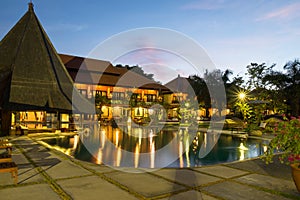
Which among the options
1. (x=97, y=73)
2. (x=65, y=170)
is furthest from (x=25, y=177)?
(x=97, y=73)

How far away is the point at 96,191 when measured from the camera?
178 inches

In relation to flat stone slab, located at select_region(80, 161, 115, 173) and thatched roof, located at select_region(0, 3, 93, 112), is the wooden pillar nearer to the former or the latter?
thatched roof, located at select_region(0, 3, 93, 112)

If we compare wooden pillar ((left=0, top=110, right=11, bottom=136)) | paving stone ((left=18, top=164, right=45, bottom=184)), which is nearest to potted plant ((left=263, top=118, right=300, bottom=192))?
paving stone ((left=18, top=164, right=45, bottom=184))

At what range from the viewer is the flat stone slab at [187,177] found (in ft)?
17.2

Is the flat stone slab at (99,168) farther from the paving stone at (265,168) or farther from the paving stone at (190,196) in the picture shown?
the paving stone at (265,168)

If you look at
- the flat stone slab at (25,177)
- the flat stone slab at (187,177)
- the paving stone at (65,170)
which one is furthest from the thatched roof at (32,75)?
the flat stone slab at (187,177)

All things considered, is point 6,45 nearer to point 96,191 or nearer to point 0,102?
point 0,102

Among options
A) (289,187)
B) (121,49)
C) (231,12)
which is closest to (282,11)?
(231,12)

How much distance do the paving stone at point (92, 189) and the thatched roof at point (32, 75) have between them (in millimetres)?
3111

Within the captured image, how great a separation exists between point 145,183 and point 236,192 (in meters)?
1.95

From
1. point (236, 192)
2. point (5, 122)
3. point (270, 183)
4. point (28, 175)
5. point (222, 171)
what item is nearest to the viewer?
point (236, 192)

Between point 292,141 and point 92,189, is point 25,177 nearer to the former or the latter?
point 92,189

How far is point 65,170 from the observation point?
241 inches

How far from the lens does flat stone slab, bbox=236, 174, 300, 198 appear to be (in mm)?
4816
